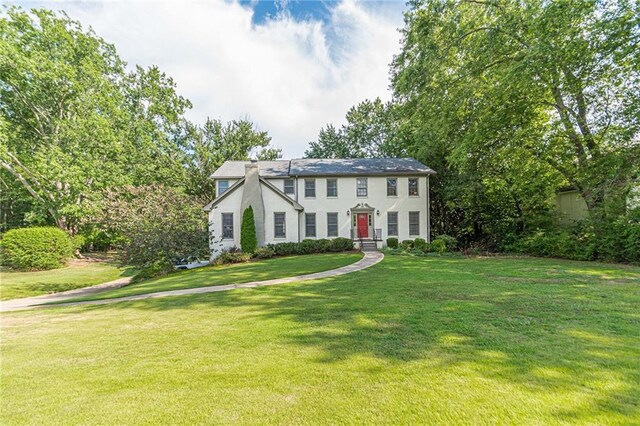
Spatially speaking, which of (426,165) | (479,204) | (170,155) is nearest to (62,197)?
(170,155)

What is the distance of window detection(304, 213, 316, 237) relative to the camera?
2084 centimetres

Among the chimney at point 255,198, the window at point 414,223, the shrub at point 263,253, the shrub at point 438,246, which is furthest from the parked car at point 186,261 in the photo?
the window at point 414,223

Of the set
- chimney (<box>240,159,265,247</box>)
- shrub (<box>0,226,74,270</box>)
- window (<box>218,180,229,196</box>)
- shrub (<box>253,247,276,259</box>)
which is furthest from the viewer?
window (<box>218,180,229,196</box>)

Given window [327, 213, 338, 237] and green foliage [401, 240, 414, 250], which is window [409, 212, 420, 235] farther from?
window [327, 213, 338, 237]

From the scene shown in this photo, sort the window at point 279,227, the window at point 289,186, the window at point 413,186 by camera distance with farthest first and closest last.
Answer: the window at point 289,186, the window at point 413,186, the window at point 279,227

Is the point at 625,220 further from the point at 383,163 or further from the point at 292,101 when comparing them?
the point at 292,101

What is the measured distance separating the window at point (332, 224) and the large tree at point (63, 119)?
1627 cm

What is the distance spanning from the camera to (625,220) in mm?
11938

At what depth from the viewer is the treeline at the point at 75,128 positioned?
2039 cm

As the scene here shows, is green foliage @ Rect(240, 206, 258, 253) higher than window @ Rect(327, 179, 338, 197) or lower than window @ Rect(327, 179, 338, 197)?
lower

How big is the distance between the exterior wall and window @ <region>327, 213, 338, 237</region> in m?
0.22

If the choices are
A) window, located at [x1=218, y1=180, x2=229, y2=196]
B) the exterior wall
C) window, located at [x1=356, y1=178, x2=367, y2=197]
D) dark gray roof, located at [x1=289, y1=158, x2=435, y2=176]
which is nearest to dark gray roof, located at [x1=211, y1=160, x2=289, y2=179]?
window, located at [x1=218, y1=180, x2=229, y2=196]

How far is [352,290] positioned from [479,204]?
1702 cm

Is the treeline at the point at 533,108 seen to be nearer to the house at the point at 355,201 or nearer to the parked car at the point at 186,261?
the house at the point at 355,201
